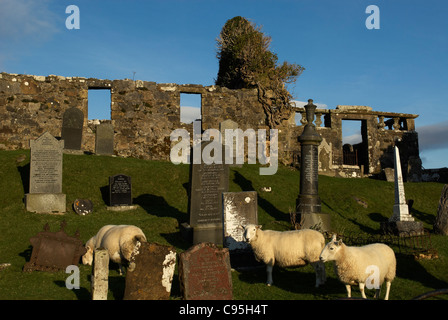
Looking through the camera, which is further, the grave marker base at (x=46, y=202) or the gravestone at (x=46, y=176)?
the gravestone at (x=46, y=176)

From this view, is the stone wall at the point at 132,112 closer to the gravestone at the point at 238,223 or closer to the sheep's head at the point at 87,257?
the gravestone at the point at 238,223

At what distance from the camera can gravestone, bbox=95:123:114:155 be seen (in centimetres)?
2277

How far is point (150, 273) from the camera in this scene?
7.55 metres

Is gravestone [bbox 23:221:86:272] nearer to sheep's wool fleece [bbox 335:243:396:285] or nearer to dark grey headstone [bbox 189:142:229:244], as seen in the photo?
dark grey headstone [bbox 189:142:229:244]

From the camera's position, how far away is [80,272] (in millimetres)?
9352

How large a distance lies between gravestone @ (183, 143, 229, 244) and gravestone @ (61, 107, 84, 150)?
1219 cm

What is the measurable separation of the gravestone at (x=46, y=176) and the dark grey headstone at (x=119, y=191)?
186 cm

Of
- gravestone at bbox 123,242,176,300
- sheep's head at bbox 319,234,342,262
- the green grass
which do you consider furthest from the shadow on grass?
gravestone at bbox 123,242,176,300

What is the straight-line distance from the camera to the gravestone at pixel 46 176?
51.7 feet

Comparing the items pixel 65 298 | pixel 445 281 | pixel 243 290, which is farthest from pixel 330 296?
pixel 65 298

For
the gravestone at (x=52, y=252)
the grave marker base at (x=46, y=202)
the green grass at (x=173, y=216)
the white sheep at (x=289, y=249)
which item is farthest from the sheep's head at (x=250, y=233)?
the grave marker base at (x=46, y=202)

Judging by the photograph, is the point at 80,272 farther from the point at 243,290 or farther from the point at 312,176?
the point at 312,176
